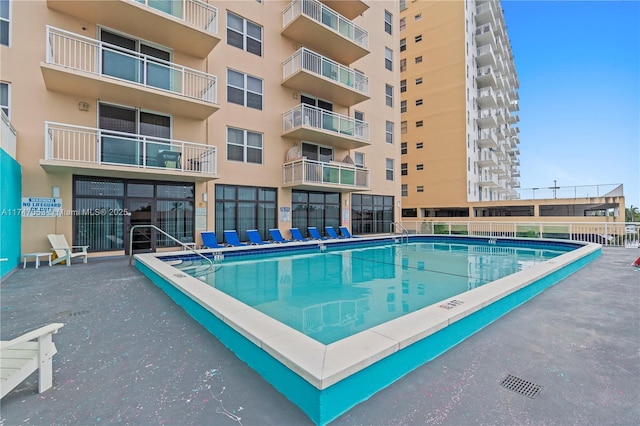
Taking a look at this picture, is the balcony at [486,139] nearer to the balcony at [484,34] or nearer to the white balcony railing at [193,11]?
the balcony at [484,34]

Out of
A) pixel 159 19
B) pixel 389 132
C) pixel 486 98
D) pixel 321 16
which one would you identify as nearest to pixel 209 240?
pixel 159 19

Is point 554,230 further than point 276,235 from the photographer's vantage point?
Yes

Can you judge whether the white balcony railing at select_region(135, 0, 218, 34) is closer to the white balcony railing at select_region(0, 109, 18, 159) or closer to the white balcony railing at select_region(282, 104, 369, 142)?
the white balcony railing at select_region(282, 104, 369, 142)

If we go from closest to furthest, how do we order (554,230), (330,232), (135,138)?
(135,138) → (330,232) → (554,230)

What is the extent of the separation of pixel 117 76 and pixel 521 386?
11.3m

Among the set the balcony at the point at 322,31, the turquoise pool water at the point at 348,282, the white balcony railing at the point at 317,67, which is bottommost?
the turquoise pool water at the point at 348,282

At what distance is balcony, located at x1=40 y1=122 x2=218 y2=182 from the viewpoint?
8.00m

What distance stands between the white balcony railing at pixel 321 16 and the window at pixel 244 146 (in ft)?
17.5

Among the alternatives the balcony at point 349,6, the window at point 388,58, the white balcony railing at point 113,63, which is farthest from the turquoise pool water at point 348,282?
the window at point 388,58

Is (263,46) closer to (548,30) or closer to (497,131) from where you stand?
(548,30)

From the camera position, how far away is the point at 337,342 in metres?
2.64

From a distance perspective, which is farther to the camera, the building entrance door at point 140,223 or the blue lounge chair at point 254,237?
the blue lounge chair at point 254,237

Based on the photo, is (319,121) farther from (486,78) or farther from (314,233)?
(486,78)

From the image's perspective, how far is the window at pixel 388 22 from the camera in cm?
1816
